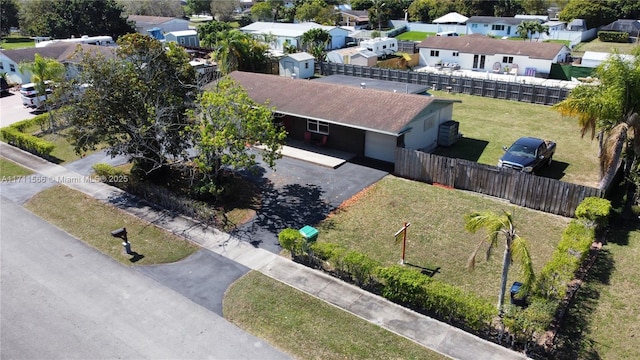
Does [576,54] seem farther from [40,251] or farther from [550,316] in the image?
[40,251]

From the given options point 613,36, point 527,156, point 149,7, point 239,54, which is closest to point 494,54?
point 239,54

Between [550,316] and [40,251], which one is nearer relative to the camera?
[550,316]

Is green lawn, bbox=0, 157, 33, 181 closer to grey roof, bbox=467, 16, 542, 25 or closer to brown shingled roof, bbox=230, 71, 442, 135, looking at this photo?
brown shingled roof, bbox=230, 71, 442, 135

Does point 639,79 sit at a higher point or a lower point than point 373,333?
higher

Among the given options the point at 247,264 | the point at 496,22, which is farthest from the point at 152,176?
the point at 496,22

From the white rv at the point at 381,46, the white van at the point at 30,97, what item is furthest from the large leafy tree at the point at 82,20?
the white rv at the point at 381,46

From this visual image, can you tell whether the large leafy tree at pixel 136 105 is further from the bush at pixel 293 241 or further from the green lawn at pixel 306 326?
the green lawn at pixel 306 326

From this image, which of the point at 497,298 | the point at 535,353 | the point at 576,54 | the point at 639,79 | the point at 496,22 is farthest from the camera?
the point at 496,22
